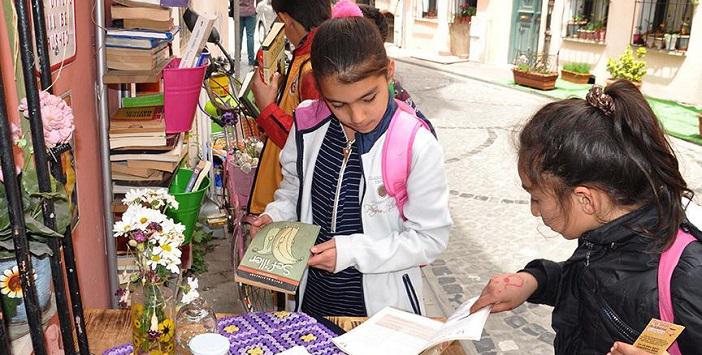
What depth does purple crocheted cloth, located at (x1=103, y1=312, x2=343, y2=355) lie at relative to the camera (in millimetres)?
1682

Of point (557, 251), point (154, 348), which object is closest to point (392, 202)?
point (154, 348)

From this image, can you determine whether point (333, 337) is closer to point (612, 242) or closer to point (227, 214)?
point (612, 242)

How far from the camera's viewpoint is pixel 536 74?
11.9 metres

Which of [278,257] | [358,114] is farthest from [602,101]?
[278,257]

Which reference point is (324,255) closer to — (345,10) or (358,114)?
(358,114)

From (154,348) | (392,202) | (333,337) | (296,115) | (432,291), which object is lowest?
(432,291)

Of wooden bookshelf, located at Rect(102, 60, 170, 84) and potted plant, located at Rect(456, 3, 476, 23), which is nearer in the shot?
wooden bookshelf, located at Rect(102, 60, 170, 84)

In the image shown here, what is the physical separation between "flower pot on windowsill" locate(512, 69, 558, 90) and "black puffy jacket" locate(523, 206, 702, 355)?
10710 mm

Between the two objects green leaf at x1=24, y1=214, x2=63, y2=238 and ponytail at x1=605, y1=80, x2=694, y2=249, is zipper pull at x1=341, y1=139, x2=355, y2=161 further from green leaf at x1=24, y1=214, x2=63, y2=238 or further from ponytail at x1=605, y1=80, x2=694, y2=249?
green leaf at x1=24, y1=214, x2=63, y2=238

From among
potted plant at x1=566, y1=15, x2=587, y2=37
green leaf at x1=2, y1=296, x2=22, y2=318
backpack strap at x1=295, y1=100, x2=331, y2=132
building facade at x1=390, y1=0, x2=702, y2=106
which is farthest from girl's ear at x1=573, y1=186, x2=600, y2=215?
potted plant at x1=566, y1=15, x2=587, y2=37

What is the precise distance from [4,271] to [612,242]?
126 cm

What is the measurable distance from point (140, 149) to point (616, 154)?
2024mm

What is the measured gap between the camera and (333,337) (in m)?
1.74

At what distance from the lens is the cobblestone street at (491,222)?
3793 millimetres
